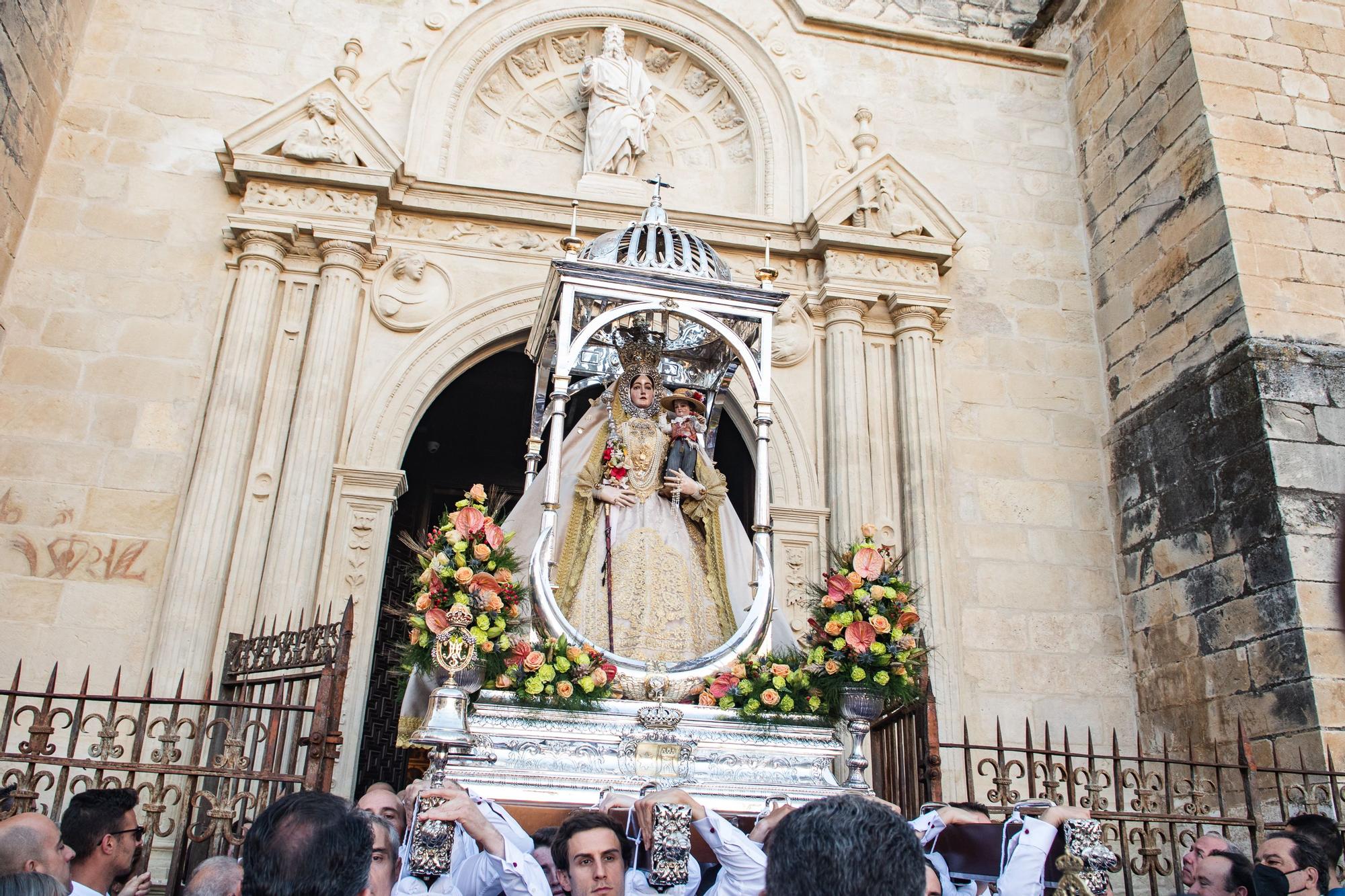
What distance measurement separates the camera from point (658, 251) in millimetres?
6926

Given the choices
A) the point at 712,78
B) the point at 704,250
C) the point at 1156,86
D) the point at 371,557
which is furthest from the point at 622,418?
the point at 1156,86

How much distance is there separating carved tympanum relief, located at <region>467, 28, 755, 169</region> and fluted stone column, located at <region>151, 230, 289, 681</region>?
2.51 metres

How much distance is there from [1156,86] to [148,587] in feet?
28.6

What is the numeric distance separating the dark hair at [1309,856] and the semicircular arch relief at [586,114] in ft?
21.1

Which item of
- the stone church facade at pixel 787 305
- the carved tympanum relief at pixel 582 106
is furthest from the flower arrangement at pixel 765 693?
the carved tympanum relief at pixel 582 106

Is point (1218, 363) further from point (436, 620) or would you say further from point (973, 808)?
point (436, 620)

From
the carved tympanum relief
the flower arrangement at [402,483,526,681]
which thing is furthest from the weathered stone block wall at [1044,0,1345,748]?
the flower arrangement at [402,483,526,681]

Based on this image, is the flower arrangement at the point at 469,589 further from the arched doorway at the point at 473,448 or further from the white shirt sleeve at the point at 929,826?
the arched doorway at the point at 473,448

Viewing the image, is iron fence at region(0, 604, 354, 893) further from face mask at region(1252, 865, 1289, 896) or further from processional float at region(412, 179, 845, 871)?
face mask at region(1252, 865, 1289, 896)

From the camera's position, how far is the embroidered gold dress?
6164 millimetres

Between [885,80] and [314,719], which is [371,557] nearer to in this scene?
[314,719]

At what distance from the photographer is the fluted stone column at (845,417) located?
28.1 feet

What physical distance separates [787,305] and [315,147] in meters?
3.91

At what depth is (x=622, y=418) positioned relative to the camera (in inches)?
267
